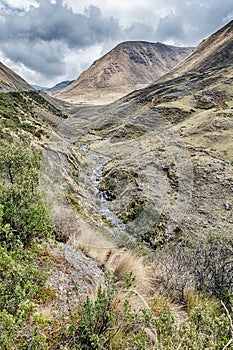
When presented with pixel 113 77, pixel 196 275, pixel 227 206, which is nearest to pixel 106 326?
pixel 196 275

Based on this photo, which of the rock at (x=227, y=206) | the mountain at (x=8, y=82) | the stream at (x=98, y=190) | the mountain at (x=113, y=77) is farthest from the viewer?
the mountain at (x=113, y=77)

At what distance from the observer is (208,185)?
19.7 meters

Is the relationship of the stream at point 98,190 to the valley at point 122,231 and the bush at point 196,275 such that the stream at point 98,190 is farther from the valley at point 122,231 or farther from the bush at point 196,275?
the bush at point 196,275

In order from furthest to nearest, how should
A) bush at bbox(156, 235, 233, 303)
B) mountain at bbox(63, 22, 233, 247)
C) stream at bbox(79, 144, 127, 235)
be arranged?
1. mountain at bbox(63, 22, 233, 247)
2. stream at bbox(79, 144, 127, 235)
3. bush at bbox(156, 235, 233, 303)

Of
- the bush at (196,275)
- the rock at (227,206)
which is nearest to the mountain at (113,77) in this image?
the rock at (227,206)

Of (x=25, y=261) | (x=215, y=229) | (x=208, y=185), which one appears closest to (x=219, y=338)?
(x=25, y=261)

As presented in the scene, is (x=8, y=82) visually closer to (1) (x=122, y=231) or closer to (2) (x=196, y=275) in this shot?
(1) (x=122, y=231)

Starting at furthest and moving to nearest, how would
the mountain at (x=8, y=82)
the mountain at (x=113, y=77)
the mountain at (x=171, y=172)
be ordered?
the mountain at (x=113, y=77) → the mountain at (x=8, y=82) → the mountain at (x=171, y=172)

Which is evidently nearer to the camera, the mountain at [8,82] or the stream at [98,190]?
the stream at [98,190]

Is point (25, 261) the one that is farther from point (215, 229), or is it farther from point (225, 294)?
point (215, 229)

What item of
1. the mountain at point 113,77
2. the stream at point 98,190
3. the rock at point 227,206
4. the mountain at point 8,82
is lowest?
the stream at point 98,190

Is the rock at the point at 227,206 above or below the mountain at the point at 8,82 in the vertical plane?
below

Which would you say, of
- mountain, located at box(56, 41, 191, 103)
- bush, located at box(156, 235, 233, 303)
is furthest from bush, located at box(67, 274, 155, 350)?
mountain, located at box(56, 41, 191, 103)

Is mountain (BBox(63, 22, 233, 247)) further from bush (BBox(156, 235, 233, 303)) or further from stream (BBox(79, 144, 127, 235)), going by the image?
bush (BBox(156, 235, 233, 303))
